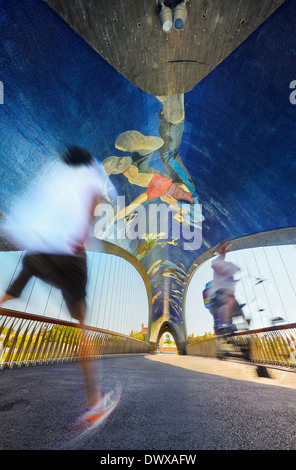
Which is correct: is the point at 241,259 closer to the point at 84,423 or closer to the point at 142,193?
the point at 142,193

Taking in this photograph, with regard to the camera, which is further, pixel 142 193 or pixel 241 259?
pixel 241 259

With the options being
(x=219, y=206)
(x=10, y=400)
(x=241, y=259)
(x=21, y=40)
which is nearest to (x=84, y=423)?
(x=10, y=400)

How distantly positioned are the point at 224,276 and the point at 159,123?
7.76m

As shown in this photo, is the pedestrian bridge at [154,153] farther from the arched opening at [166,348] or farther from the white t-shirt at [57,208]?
the arched opening at [166,348]

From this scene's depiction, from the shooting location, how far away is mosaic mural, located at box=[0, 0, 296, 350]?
14.5 feet

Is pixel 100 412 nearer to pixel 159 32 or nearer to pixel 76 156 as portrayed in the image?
Answer: pixel 159 32

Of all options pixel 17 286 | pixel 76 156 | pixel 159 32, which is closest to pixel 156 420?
pixel 17 286

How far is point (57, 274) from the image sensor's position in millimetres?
7148

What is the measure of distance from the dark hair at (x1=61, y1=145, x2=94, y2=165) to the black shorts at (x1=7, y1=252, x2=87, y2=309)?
131 inches

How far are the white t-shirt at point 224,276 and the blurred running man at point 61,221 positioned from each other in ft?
22.1

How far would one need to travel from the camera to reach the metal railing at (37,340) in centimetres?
311

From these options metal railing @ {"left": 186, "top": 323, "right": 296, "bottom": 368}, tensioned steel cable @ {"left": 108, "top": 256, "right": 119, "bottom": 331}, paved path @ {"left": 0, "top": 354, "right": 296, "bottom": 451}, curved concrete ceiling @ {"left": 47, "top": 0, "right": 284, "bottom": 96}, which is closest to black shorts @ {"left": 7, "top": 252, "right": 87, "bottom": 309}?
paved path @ {"left": 0, "top": 354, "right": 296, "bottom": 451}

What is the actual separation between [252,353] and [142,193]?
7.74 meters

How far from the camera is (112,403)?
156 cm
